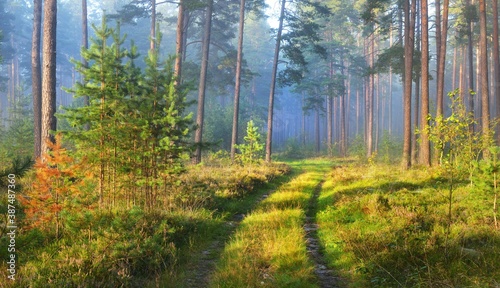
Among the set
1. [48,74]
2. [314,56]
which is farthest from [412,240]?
[314,56]

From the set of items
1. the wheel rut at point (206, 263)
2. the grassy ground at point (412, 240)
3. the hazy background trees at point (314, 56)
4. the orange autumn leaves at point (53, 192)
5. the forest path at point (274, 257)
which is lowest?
the wheel rut at point (206, 263)

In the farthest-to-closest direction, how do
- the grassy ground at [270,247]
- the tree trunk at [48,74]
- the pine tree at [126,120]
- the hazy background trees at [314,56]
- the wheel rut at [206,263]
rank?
the hazy background trees at [314,56], the tree trunk at [48,74], the pine tree at [126,120], the wheel rut at [206,263], the grassy ground at [270,247]

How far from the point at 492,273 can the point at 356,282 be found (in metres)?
A: 1.75

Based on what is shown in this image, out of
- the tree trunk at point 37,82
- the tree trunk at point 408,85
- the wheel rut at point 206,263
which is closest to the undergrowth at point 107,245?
the wheel rut at point 206,263

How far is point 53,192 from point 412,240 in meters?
6.78

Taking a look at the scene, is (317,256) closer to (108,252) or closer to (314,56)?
(108,252)

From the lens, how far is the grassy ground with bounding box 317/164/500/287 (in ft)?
15.4

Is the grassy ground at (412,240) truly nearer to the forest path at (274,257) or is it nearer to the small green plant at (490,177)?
the small green plant at (490,177)

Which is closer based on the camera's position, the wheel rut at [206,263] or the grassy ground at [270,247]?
the grassy ground at [270,247]

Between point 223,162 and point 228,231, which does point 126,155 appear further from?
point 223,162

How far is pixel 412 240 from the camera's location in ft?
19.1

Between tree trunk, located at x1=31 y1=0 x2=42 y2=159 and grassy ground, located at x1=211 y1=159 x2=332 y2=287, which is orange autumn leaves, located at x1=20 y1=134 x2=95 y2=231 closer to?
grassy ground, located at x1=211 y1=159 x2=332 y2=287

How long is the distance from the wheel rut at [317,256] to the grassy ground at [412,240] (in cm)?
15

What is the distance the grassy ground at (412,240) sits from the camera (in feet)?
15.4
